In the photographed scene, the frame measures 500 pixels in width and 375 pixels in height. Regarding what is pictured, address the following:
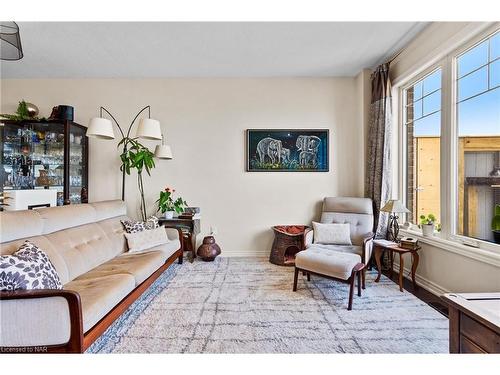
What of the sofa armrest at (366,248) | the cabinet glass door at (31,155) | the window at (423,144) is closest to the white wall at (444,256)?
the window at (423,144)

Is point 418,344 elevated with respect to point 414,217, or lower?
lower

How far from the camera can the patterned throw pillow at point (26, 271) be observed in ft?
4.73

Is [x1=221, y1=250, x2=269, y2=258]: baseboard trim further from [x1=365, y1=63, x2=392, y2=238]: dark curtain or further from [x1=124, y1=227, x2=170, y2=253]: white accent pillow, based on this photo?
[x1=365, y1=63, x2=392, y2=238]: dark curtain

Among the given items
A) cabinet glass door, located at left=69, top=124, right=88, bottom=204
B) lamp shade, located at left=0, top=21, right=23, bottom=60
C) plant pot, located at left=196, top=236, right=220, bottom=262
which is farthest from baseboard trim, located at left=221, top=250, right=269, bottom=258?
lamp shade, located at left=0, top=21, right=23, bottom=60

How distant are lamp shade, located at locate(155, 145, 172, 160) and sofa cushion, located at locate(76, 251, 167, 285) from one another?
1482 millimetres

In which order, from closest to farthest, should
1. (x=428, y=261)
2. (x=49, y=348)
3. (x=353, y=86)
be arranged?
(x=49, y=348) → (x=428, y=261) → (x=353, y=86)

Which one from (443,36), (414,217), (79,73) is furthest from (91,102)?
(414,217)

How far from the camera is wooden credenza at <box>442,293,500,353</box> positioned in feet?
A: 3.60

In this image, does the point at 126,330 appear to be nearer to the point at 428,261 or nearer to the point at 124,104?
the point at 428,261

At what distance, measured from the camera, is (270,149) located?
4125 mm

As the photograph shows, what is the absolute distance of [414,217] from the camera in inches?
130

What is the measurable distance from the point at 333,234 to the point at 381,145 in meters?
1.37

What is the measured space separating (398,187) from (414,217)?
0.48 m

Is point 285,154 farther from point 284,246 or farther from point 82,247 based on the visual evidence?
point 82,247
